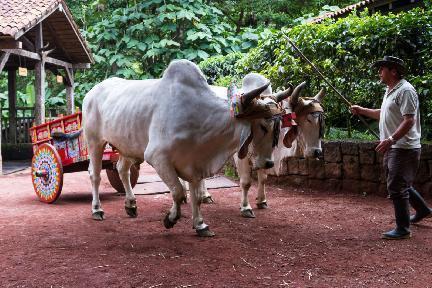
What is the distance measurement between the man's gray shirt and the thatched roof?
7203 mm

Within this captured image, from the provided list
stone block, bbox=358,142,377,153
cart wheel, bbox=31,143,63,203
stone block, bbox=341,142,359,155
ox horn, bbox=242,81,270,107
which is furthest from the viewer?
stone block, bbox=341,142,359,155

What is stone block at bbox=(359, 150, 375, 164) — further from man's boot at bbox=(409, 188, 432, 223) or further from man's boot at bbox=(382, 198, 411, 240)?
man's boot at bbox=(382, 198, 411, 240)

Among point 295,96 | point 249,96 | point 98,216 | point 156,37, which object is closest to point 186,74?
point 249,96

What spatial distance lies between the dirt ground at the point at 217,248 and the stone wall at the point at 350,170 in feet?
1.45

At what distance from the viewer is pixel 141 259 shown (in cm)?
385

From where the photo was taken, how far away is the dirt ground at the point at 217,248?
3385mm

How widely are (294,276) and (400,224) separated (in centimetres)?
159

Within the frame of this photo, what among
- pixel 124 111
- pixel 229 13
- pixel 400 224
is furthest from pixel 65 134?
pixel 229 13

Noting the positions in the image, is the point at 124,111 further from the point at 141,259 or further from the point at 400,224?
the point at 400,224

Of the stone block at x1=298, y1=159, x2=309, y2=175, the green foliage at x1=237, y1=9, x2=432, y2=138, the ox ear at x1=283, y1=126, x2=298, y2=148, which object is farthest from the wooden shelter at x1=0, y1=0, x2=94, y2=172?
the ox ear at x1=283, y1=126, x2=298, y2=148

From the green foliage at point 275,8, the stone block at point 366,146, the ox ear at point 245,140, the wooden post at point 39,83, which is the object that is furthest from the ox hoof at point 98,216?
the green foliage at point 275,8

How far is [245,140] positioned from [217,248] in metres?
0.97

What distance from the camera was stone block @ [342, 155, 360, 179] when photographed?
23.1 feet

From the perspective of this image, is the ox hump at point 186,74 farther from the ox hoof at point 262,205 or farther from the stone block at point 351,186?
the stone block at point 351,186
